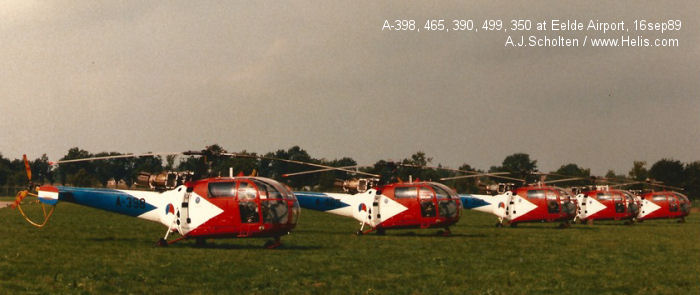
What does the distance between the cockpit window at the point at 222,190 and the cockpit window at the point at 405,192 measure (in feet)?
34.5

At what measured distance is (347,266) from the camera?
20000 millimetres

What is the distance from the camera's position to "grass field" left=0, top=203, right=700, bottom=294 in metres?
16.1

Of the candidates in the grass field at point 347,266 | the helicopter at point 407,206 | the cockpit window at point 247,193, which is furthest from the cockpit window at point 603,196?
the cockpit window at point 247,193

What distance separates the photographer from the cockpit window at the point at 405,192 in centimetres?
3314

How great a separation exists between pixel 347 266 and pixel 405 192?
44.8ft

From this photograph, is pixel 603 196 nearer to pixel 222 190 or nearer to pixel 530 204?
pixel 530 204

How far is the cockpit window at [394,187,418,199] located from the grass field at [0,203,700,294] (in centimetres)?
281

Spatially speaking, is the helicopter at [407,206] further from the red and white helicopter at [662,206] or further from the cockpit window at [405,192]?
the red and white helicopter at [662,206]

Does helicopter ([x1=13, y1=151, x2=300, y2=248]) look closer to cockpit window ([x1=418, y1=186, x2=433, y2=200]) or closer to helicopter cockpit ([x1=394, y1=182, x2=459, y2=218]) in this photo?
helicopter cockpit ([x1=394, y1=182, x2=459, y2=218])

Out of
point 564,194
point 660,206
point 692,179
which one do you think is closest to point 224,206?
point 564,194

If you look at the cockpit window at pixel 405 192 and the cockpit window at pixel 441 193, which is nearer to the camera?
the cockpit window at pixel 441 193

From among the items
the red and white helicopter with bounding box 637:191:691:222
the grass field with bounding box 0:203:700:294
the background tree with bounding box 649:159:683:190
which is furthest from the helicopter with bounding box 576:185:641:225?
the background tree with bounding box 649:159:683:190

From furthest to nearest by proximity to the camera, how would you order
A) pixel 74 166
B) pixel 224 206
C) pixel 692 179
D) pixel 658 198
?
pixel 74 166 → pixel 692 179 → pixel 658 198 → pixel 224 206

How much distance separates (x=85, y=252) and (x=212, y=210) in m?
4.39
